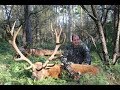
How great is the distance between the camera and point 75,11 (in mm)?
29859

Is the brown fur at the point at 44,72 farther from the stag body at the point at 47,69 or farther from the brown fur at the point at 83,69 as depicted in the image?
the brown fur at the point at 83,69

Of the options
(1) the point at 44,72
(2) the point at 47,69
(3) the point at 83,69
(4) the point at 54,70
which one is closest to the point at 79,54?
(3) the point at 83,69

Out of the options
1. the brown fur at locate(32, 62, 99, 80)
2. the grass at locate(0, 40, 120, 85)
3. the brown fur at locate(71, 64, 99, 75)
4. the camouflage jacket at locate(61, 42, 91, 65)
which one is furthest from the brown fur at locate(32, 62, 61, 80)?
the camouflage jacket at locate(61, 42, 91, 65)

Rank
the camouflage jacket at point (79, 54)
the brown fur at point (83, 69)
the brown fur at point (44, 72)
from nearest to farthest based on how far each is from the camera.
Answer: the brown fur at point (44, 72) < the brown fur at point (83, 69) < the camouflage jacket at point (79, 54)

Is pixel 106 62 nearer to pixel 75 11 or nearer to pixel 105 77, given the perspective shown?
pixel 105 77

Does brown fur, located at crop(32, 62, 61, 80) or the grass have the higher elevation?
brown fur, located at crop(32, 62, 61, 80)

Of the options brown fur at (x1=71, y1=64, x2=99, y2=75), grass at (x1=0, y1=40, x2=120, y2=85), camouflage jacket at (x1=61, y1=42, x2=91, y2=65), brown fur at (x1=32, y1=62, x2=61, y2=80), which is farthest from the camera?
camouflage jacket at (x1=61, y1=42, x2=91, y2=65)

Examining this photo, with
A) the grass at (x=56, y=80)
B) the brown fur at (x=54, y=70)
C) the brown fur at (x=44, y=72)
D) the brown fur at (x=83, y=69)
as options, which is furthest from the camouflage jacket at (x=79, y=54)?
the brown fur at (x=44, y=72)

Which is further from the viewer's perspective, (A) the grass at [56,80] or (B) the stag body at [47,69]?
(B) the stag body at [47,69]

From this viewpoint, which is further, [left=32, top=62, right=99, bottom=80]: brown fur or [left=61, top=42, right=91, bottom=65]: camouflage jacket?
[left=61, top=42, right=91, bottom=65]: camouflage jacket

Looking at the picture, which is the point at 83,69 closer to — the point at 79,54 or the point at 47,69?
the point at 47,69

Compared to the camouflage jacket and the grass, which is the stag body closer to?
the grass
